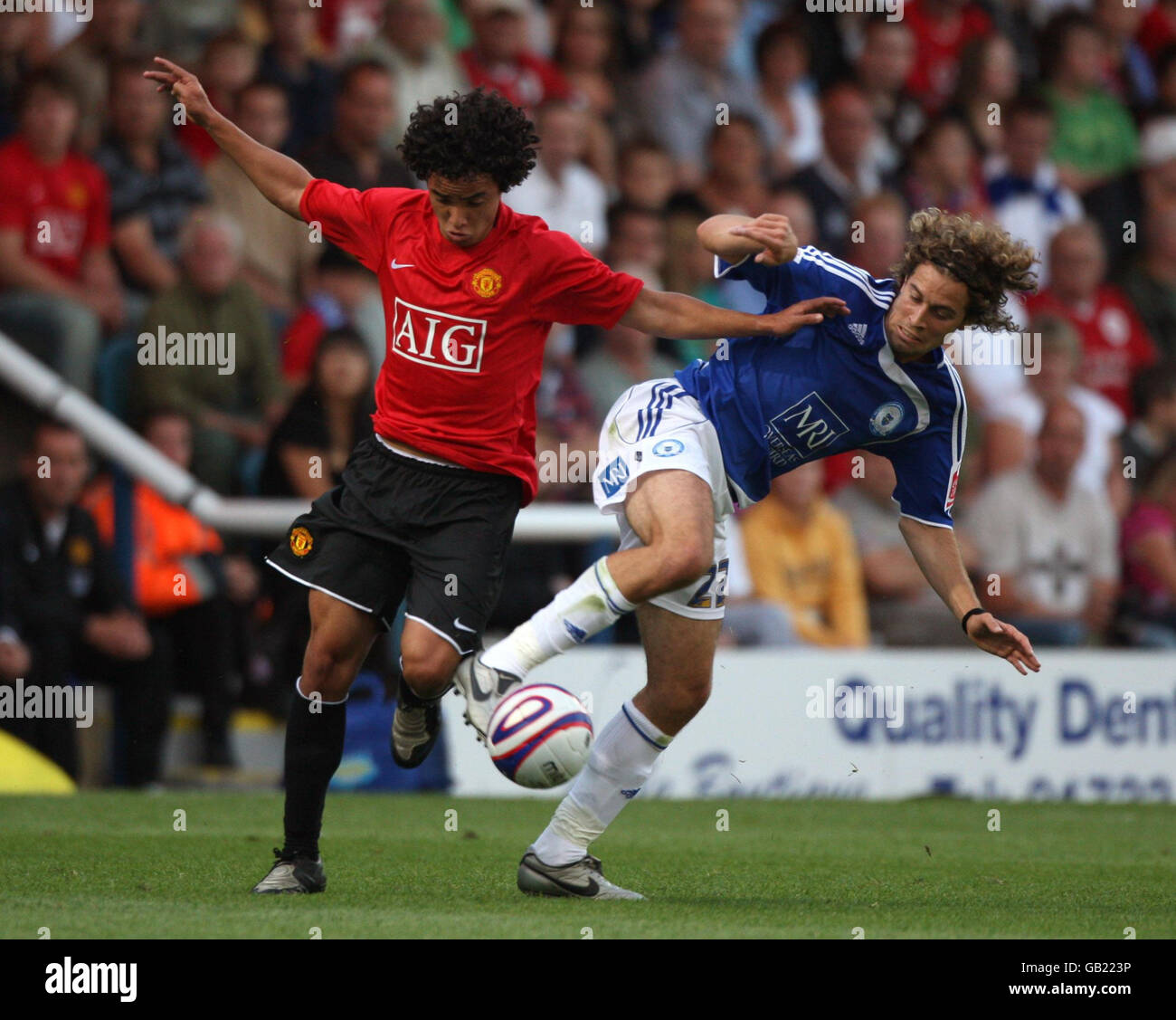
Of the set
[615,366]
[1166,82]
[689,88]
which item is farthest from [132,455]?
[1166,82]

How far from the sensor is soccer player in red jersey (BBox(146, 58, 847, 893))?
596 cm

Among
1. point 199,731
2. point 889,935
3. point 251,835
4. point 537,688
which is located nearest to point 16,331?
point 199,731

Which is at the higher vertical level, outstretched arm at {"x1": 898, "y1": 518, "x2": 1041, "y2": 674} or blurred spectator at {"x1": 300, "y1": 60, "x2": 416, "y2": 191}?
blurred spectator at {"x1": 300, "y1": 60, "x2": 416, "y2": 191}

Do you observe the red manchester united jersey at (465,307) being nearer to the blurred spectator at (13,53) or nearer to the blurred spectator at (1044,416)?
the blurred spectator at (13,53)

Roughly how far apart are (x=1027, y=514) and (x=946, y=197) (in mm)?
3242

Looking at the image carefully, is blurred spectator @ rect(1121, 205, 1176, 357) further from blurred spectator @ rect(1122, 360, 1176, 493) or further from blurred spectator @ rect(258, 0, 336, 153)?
blurred spectator @ rect(258, 0, 336, 153)

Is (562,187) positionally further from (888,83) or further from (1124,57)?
(1124,57)

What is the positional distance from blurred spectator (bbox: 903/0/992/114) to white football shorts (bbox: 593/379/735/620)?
9671 mm

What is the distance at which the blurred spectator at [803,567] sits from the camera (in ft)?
38.6

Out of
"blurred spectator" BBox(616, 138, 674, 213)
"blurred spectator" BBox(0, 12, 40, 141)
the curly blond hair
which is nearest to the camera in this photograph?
the curly blond hair

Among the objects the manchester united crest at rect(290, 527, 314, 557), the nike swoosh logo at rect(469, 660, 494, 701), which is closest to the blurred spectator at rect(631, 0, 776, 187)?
the manchester united crest at rect(290, 527, 314, 557)

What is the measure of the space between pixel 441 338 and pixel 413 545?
0.69 m

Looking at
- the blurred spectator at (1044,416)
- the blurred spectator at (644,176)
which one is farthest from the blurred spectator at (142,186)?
the blurred spectator at (1044,416)

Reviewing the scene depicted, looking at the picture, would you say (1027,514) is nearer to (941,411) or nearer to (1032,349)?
(1032,349)
